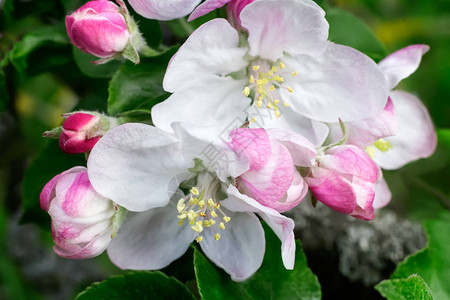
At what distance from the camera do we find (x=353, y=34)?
107 cm

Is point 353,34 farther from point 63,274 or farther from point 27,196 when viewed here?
point 63,274

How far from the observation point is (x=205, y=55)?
778 mm

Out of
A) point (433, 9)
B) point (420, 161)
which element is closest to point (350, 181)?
point (420, 161)

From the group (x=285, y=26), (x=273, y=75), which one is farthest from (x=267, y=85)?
(x=285, y=26)

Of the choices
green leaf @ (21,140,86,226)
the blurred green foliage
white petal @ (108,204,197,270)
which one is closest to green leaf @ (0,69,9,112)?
the blurred green foliage

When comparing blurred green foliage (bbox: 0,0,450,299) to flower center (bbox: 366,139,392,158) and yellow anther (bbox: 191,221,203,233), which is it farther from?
flower center (bbox: 366,139,392,158)

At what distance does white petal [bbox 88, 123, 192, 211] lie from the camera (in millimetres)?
697

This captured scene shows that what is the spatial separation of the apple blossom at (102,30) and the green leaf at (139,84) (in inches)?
2.9

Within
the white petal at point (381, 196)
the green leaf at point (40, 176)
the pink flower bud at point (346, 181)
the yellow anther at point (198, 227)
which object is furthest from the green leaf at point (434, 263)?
the green leaf at point (40, 176)

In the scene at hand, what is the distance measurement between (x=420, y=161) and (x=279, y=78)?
0.57 m

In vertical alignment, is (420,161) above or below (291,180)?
below

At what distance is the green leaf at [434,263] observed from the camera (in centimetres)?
91

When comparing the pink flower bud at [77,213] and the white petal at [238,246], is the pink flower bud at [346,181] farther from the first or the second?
the pink flower bud at [77,213]

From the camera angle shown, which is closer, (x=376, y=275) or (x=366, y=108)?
→ (x=366, y=108)
